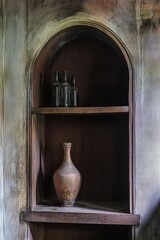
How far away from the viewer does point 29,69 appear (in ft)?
7.48

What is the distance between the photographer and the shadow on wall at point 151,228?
84.0 inches

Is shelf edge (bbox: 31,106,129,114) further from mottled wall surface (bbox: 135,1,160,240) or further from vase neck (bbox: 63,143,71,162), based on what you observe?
vase neck (bbox: 63,143,71,162)

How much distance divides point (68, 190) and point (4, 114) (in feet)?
2.01

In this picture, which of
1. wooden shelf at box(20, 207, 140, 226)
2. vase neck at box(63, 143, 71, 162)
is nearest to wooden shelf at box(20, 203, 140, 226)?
wooden shelf at box(20, 207, 140, 226)

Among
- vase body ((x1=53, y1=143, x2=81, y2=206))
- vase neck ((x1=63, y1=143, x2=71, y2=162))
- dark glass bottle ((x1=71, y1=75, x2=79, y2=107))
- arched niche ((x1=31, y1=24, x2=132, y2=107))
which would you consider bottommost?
vase body ((x1=53, y1=143, x2=81, y2=206))

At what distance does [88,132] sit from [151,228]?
0.75 meters

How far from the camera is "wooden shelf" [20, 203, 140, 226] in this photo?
214cm

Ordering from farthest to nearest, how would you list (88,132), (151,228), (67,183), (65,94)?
(88,132) → (65,94) → (67,183) → (151,228)

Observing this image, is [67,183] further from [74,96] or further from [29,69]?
[29,69]

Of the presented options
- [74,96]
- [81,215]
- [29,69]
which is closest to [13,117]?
[29,69]

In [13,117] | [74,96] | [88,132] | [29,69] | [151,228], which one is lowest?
[151,228]

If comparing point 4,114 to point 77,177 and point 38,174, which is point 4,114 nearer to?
point 38,174

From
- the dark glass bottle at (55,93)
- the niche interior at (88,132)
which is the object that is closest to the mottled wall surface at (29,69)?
the niche interior at (88,132)

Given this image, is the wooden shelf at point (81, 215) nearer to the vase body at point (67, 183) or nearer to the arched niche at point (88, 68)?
the vase body at point (67, 183)
